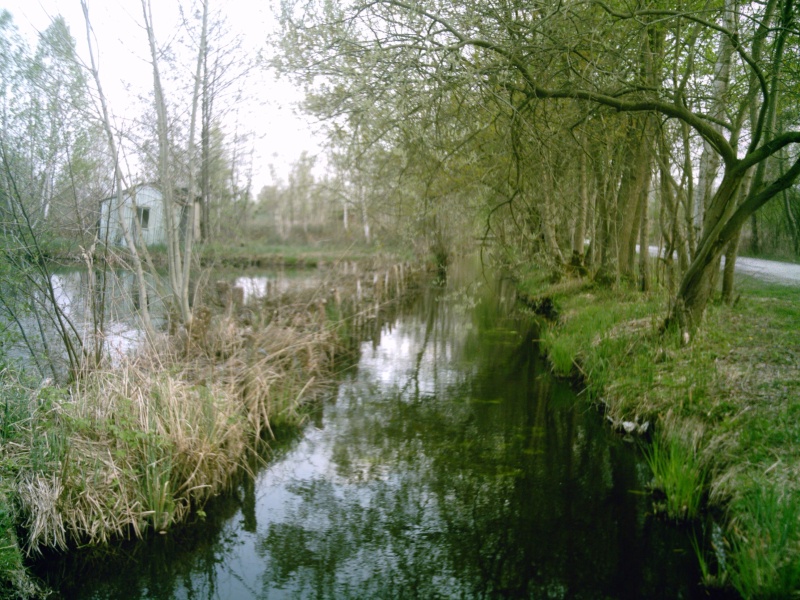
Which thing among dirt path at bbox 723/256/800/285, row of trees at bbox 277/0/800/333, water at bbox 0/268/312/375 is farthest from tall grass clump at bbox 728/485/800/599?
dirt path at bbox 723/256/800/285

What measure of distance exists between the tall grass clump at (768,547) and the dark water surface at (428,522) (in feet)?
1.98

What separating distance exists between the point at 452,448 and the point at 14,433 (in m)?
4.60

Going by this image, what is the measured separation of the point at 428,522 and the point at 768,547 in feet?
9.25

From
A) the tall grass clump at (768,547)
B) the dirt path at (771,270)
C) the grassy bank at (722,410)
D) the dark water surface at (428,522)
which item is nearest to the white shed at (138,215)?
the dark water surface at (428,522)

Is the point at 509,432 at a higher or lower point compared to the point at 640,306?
lower

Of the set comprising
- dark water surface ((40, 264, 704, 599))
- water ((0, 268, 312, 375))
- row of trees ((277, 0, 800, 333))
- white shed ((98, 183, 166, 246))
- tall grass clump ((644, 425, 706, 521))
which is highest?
row of trees ((277, 0, 800, 333))

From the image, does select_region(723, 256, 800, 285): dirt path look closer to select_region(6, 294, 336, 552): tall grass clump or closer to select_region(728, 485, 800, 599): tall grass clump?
select_region(728, 485, 800, 599): tall grass clump

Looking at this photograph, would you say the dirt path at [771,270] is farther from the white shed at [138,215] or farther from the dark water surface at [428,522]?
the white shed at [138,215]

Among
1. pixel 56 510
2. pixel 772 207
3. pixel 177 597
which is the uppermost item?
pixel 772 207

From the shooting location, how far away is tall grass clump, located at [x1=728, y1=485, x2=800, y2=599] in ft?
12.6

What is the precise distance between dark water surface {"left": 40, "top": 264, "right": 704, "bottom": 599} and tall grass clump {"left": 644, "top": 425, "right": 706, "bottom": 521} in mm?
210

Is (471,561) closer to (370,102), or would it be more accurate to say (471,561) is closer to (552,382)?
(370,102)

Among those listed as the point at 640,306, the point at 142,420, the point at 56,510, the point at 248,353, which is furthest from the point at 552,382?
the point at 56,510

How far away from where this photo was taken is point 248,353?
856 cm
